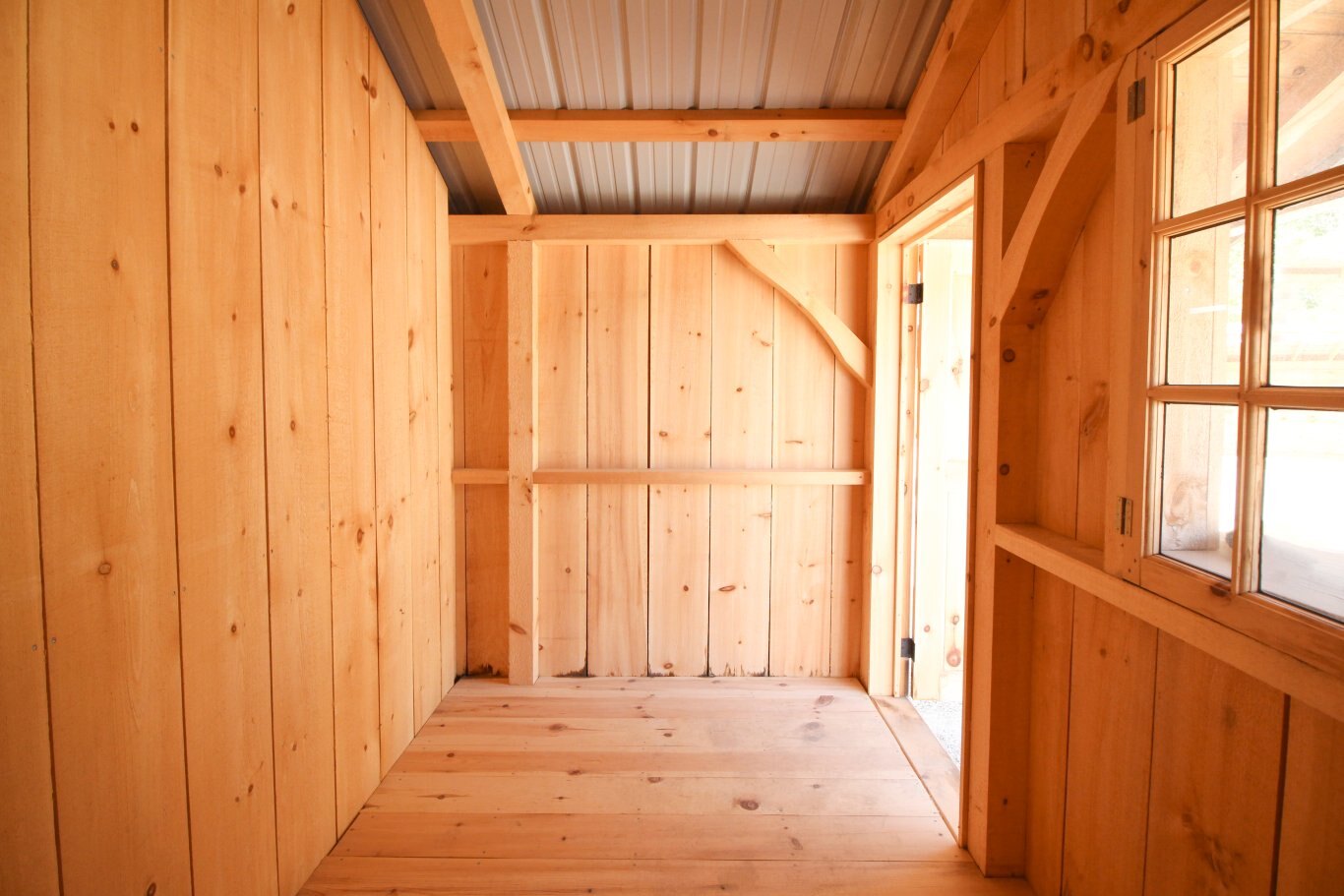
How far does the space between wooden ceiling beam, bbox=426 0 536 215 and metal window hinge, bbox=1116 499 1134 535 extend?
2.00 metres

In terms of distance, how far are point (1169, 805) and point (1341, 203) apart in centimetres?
106

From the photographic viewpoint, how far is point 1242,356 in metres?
0.90

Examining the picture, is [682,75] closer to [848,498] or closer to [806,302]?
[806,302]

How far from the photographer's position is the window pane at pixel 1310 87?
78 centimetres

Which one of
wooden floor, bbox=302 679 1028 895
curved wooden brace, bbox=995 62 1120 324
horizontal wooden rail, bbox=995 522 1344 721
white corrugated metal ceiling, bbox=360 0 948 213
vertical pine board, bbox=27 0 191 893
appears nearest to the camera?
horizontal wooden rail, bbox=995 522 1344 721

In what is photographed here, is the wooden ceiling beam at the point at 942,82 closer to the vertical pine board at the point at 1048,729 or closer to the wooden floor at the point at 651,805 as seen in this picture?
the vertical pine board at the point at 1048,729

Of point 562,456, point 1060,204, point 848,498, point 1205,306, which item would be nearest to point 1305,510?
point 1205,306

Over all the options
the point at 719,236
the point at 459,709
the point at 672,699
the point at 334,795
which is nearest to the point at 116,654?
the point at 334,795

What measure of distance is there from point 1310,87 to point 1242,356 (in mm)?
381

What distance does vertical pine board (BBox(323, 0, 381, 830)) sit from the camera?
1.62 m

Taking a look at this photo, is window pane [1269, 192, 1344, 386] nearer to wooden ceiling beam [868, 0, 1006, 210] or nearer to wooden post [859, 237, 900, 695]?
wooden ceiling beam [868, 0, 1006, 210]

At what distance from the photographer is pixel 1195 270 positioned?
1.04 meters

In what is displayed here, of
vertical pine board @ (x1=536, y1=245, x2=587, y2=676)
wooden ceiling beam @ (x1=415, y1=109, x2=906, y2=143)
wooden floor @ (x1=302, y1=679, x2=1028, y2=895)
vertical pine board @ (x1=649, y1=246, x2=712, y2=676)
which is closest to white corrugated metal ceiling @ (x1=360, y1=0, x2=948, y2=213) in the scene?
wooden ceiling beam @ (x1=415, y1=109, x2=906, y2=143)

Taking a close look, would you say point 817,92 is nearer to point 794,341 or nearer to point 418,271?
point 794,341
